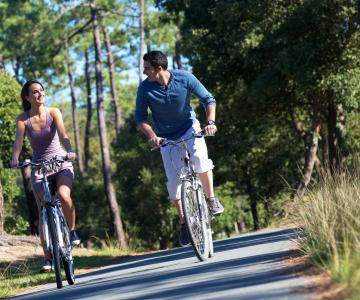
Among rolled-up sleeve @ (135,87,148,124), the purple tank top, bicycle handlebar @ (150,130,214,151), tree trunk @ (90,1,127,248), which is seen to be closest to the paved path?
bicycle handlebar @ (150,130,214,151)

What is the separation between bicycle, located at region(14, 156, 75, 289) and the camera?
10.7 metres

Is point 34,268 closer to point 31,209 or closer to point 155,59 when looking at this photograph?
point 155,59

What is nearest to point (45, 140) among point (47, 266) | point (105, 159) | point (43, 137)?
point (43, 137)

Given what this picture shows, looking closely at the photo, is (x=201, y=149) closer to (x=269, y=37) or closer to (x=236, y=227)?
(x=269, y=37)

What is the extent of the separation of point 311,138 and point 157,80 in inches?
897

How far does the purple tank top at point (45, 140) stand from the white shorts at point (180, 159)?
1.15 metres

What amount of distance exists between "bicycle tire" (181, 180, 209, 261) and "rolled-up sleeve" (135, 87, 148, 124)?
828mm

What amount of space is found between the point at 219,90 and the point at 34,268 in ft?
67.6

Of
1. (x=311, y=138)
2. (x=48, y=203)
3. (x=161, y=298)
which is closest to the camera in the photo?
(x=161, y=298)

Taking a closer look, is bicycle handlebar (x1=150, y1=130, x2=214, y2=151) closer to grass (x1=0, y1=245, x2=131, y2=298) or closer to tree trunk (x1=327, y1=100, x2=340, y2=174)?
grass (x1=0, y1=245, x2=131, y2=298)

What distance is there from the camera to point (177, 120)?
11195 mm

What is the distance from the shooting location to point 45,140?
11023 millimetres

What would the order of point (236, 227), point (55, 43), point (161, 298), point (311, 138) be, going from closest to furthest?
point (161, 298)
point (311, 138)
point (55, 43)
point (236, 227)

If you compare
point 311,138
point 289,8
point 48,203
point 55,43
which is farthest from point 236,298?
point 55,43
